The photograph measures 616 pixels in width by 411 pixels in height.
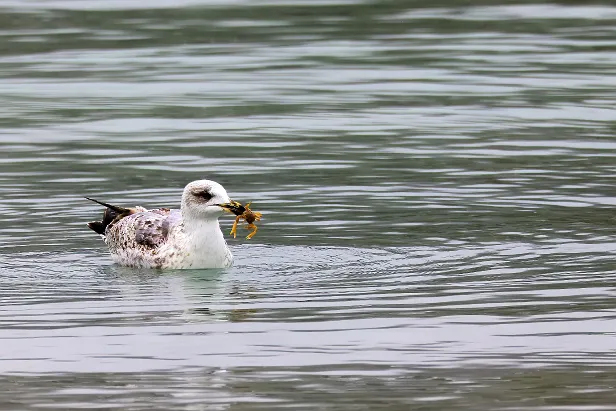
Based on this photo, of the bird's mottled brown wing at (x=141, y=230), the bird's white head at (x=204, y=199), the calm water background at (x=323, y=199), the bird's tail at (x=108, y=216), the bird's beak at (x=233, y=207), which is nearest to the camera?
the calm water background at (x=323, y=199)

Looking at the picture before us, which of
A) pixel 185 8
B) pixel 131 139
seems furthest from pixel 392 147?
pixel 185 8

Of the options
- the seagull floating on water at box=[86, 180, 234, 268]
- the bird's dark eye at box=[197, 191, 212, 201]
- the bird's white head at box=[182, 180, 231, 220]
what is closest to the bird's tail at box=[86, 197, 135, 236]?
→ the seagull floating on water at box=[86, 180, 234, 268]

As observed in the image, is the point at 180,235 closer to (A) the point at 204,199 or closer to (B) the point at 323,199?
(A) the point at 204,199

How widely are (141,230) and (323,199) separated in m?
2.99

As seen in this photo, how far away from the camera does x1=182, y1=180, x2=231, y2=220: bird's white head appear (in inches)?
579

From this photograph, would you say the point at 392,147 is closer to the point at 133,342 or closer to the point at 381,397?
the point at 133,342

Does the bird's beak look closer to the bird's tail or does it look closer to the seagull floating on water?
the seagull floating on water

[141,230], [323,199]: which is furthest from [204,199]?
[323,199]

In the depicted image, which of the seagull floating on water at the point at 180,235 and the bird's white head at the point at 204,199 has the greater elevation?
the bird's white head at the point at 204,199

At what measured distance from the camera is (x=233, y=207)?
1448 centimetres

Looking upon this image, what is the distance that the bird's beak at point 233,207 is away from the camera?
14.4m

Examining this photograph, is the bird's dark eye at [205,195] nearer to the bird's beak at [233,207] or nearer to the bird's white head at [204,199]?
the bird's white head at [204,199]

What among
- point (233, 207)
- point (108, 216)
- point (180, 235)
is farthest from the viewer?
point (108, 216)

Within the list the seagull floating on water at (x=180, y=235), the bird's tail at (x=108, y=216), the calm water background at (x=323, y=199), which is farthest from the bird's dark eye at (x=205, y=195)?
the bird's tail at (x=108, y=216)
